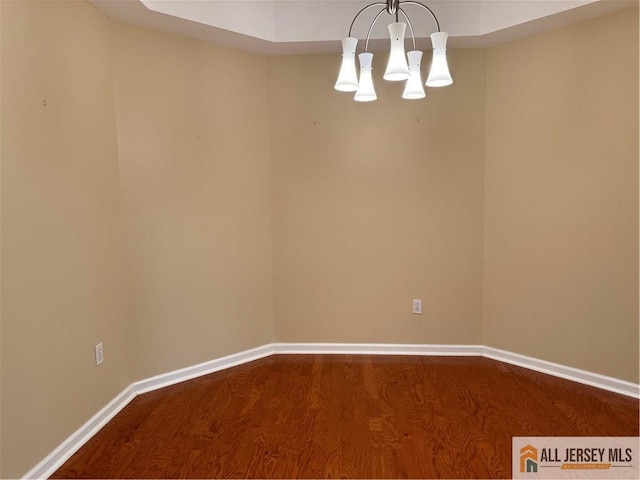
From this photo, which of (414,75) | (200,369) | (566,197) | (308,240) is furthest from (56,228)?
(566,197)

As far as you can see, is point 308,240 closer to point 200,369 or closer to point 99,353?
point 200,369

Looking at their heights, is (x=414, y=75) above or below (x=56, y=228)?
above

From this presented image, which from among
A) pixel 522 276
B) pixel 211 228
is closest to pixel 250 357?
pixel 211 228

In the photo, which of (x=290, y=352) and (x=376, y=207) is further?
(x=290, y=352)

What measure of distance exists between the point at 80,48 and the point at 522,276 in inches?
126

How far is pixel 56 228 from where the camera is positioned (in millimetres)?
2033

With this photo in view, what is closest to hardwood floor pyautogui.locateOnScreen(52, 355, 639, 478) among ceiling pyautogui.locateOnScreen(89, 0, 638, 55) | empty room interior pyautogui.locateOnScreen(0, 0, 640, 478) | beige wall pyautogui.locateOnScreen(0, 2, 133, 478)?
empty room interior pyautogui.locateOnScreen(0, 0, 640, 478)

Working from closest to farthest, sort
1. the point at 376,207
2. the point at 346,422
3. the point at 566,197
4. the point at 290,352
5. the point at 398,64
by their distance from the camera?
the point at 398,64
the point at 346,422
the point at 566,197
the point at 376,207
the point at 290,352

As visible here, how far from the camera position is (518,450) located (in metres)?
2.08

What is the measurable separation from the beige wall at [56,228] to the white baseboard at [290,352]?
0.21 feet

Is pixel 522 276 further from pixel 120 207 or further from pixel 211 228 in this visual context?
pixel 120 207

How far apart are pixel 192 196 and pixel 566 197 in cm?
257

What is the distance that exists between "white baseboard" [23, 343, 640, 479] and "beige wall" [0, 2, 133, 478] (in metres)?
0.06

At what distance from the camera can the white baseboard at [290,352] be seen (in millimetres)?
2105
